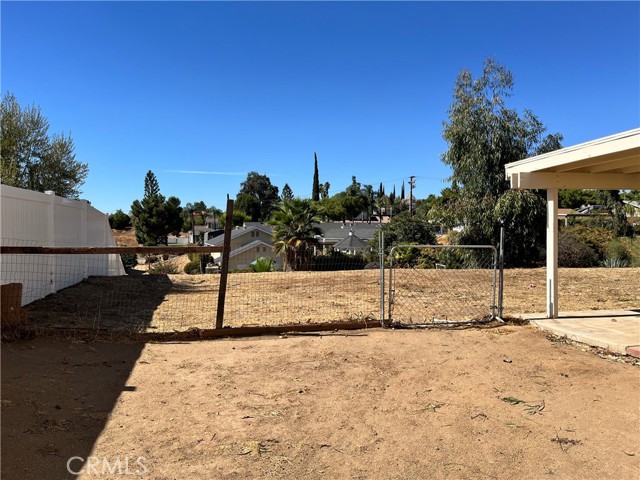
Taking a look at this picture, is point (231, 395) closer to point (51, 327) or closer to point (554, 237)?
point (51, 327)

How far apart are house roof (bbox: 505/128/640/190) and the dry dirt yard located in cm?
271

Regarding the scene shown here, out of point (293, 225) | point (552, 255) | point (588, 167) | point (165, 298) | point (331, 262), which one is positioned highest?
point (588, 167)

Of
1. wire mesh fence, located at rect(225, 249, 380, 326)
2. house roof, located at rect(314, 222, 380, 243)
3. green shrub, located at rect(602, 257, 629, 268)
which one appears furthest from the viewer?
house roof, located at rect(314, 222, 380, 243)

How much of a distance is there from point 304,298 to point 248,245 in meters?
27.0

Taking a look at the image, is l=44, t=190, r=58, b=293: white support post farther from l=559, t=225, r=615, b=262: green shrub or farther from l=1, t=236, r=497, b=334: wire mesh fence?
l=559, t=225, r=615, b=262: green shrub

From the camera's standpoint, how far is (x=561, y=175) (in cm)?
817

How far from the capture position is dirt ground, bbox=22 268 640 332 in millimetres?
8484

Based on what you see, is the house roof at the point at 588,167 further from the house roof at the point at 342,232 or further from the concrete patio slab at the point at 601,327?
the house roof at the point at 342,232

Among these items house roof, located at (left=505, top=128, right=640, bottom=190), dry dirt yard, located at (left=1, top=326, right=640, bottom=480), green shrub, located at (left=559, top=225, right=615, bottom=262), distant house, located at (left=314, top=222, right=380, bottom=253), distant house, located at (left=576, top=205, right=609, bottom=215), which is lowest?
dry dirt yard, located at (left=1, top=326, right=640, bottom=480)

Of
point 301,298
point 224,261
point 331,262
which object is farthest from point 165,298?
point 331,262

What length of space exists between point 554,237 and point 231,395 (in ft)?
19.8

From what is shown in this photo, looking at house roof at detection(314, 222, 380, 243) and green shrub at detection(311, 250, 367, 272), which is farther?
house roof at detection(314, 222, 380, 243)

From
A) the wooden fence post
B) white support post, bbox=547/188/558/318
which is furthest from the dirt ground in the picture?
the wooden fence post

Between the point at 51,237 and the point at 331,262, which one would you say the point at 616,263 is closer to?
the point at 331,262
